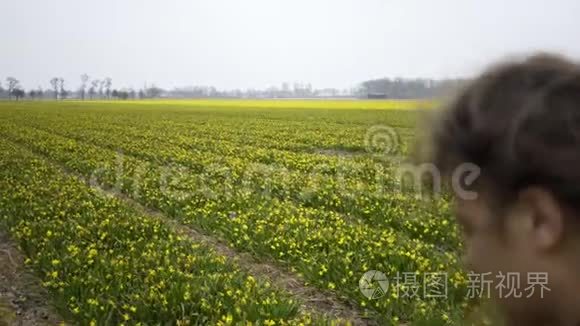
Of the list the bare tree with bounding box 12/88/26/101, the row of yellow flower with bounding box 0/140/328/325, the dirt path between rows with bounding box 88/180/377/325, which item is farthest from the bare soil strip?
the bare tree with bounding box 12/88/26/101

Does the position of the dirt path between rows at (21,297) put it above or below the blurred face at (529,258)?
below

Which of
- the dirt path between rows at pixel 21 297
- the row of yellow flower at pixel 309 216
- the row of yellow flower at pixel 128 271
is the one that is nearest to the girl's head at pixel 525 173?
the row of yellow flower at pixel 309 216

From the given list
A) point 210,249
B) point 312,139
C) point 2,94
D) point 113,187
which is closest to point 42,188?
point 113,187

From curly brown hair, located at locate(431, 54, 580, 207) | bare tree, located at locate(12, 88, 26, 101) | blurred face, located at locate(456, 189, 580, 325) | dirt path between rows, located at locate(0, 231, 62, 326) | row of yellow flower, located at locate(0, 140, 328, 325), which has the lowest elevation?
dirt path between rows, located at locate(0, 231, 62, 326)

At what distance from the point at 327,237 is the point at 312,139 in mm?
14168

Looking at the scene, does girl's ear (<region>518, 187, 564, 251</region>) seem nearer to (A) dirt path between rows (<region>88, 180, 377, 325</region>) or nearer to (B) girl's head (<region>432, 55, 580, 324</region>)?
(B) girl's head (<region>432, 55, 580, 324</region>)

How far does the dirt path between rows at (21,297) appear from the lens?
5031mm

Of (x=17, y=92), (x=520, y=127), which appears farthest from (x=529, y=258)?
(x=17, y=92)

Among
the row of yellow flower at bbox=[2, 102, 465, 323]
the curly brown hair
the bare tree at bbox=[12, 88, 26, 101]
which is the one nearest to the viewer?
the curly brown hair

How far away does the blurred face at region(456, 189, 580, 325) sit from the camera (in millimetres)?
744

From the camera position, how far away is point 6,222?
320 inches

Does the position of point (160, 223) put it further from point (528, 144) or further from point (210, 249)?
point (528, 144)

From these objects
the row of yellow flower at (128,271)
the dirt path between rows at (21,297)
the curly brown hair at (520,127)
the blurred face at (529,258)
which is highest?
the curly brown hair at (520,127)

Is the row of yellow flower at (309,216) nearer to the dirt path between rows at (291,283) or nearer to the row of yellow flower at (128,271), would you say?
the dirt path between rows at (291,283)
